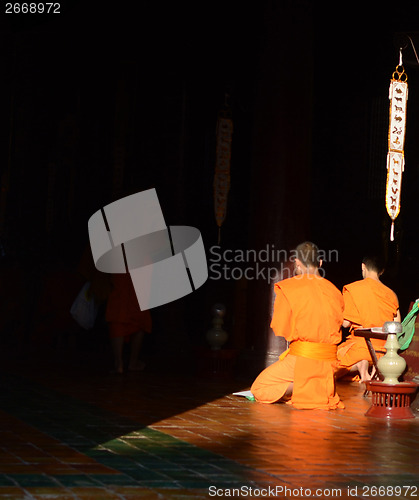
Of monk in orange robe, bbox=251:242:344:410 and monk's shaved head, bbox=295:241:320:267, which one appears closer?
monk in orange robe, bbox=251:242:344:410

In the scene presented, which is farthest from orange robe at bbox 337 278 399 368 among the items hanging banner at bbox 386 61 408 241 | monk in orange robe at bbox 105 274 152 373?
monk in orange robe at bbox 105 274 152 373

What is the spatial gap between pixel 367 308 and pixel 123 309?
2164 mm

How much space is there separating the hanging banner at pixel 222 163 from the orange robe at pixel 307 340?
3879mm

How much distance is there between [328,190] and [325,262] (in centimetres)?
94

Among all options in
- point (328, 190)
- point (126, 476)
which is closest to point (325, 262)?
point (328, 190)

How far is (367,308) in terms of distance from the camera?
26.6 ft

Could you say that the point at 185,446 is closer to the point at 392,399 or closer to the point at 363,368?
the point at 392,399

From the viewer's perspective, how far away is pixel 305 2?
27.4ft

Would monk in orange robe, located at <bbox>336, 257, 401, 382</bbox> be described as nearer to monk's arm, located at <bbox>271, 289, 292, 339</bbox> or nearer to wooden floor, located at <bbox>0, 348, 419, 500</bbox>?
wooden floor, located at <bbox>0, 348, 419, 500</bbox>

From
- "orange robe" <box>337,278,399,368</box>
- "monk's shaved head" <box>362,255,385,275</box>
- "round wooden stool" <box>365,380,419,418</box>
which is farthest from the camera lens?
"monk's shaved head" <box>362,255,385,275</box>

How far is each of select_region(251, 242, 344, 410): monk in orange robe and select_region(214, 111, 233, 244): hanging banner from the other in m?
3.86

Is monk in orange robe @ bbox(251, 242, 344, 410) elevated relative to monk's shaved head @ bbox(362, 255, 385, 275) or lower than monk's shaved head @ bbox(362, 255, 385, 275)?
lower

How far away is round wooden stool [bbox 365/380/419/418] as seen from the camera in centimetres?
634

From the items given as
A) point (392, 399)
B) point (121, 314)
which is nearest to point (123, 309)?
point (121, 314)
